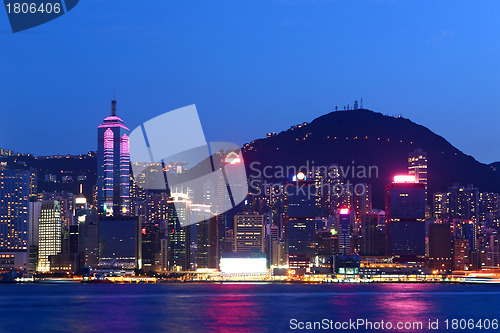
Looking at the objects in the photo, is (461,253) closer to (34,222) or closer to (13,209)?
(34,222)

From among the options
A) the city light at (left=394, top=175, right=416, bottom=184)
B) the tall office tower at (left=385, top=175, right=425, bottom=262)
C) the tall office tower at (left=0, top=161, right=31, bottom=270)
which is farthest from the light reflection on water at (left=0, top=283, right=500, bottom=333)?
the city light at (left=394, top=175, right=416, bottom=184)

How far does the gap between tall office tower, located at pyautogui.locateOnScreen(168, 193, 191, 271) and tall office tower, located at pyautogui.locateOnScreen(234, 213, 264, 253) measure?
33.6 ft

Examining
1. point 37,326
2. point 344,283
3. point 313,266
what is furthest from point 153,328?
point 313,266

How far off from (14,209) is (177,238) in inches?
1198

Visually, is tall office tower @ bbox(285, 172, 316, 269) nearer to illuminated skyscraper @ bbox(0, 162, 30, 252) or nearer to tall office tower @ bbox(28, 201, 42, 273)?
tall office tower @ bbox(28, 201, 42, 273)

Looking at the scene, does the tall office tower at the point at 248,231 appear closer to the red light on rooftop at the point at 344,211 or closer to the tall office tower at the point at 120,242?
the red light on rooftop at the point at 344,211

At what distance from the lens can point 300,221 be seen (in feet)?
590

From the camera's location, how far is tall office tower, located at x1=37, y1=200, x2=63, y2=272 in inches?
6476

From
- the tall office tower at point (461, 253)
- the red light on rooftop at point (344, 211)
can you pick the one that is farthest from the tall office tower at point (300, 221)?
the tall office tower at point (461, 253)

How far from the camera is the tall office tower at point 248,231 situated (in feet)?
582

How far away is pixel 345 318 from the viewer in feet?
220

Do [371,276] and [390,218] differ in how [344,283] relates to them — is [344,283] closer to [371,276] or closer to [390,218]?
[371,276]

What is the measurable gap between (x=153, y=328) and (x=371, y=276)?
96757 millimetres

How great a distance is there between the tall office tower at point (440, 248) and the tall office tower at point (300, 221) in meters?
22.7
